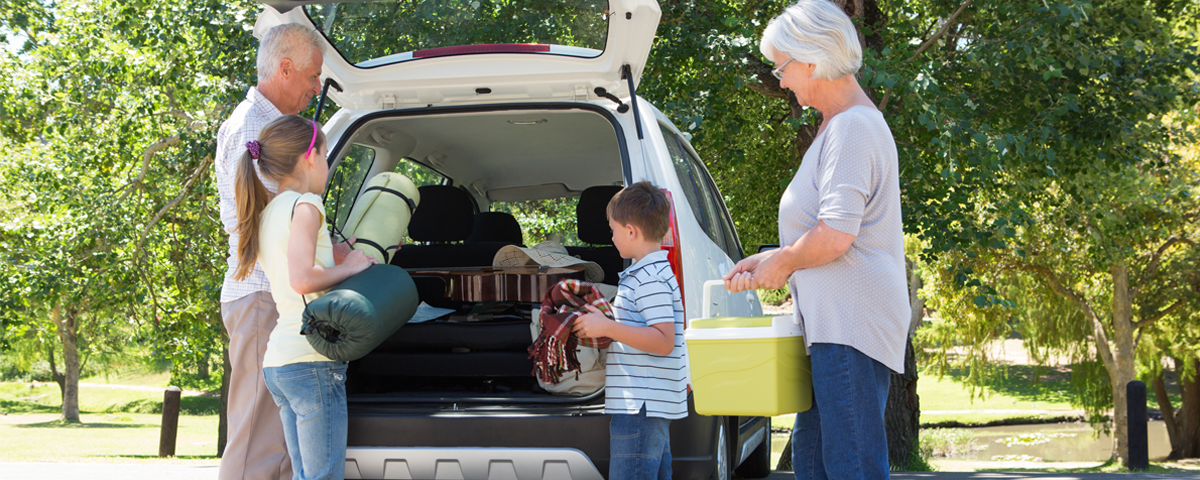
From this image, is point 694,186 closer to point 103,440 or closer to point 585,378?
point 585,378

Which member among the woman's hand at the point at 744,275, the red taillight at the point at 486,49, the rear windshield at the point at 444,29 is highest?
the rear windshield at the point at 444,29

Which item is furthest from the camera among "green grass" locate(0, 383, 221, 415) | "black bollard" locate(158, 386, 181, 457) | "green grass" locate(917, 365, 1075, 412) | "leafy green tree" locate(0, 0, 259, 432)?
"green grass" locate(0, 383, 221, 415)

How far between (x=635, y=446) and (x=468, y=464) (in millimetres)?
520

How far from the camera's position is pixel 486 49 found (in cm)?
319

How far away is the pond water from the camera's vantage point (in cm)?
1870

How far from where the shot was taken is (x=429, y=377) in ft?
11.8

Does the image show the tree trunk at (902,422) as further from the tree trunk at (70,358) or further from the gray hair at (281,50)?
the tree trunk at (70,358)

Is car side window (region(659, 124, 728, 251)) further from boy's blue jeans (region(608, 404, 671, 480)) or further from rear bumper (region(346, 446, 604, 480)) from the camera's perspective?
rear bumper (region(346, 446, 604, 480))

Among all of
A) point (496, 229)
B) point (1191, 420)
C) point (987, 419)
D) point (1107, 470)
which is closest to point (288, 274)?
point (496, 229)

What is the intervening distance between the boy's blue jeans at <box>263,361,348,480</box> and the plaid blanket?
609 mm

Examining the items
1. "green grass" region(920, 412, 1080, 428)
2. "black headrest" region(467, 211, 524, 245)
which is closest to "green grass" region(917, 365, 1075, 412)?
"green grass" region(920, 412, 1080, 428)

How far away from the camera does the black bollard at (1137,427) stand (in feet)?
25.0

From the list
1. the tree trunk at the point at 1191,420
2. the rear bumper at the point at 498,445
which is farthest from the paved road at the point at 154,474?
the tree trunk at the point at 1191,420

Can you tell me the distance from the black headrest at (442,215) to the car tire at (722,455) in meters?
1.91
